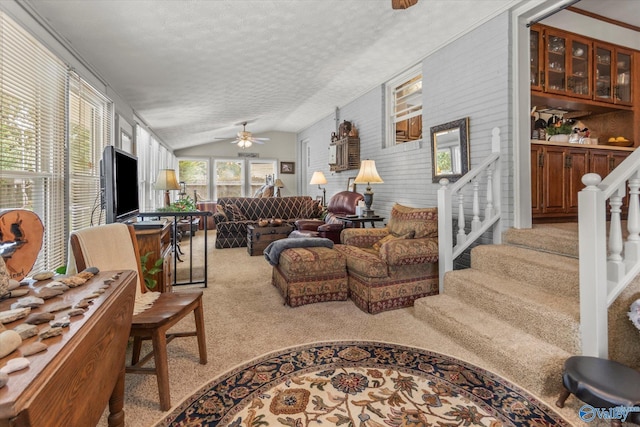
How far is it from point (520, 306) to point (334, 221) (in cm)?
309

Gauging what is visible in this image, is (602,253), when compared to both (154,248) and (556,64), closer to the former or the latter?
(556,64)

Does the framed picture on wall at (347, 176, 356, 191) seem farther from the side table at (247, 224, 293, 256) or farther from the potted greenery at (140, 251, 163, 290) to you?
the potted greenery at (140, 251, 163, 290)

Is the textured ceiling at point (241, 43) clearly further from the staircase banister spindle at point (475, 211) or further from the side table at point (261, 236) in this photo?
the side table at point (261, 236)

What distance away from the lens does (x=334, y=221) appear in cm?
506

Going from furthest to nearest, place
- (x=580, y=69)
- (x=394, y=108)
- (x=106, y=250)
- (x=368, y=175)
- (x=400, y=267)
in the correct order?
1. (x=394, y=108)
2. (x=368, y=175)
3. (x=580, y=69)
4. (x=400, y=267)
5. (x=106, y=250)

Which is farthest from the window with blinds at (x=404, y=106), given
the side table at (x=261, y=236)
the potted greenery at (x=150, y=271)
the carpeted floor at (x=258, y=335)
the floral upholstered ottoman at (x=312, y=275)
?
the potted greenery at (x=150, y=271)

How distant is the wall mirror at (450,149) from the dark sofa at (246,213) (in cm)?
309

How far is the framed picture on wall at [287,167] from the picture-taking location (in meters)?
10.5

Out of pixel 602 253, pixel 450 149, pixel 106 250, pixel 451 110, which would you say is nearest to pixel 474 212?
pixel 450 149

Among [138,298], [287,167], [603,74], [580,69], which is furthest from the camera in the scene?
[287,167]

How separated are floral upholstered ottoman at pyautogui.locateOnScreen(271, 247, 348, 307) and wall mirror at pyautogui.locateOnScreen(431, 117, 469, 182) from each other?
70.1 inches

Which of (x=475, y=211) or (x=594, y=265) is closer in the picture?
(x=594, y=265)

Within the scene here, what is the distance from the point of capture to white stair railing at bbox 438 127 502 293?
10.1 feet

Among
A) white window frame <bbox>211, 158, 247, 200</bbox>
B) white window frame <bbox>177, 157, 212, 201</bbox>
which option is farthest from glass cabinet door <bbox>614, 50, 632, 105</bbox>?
white window frame <bbox>177, 157, 212, 201</bbox>
